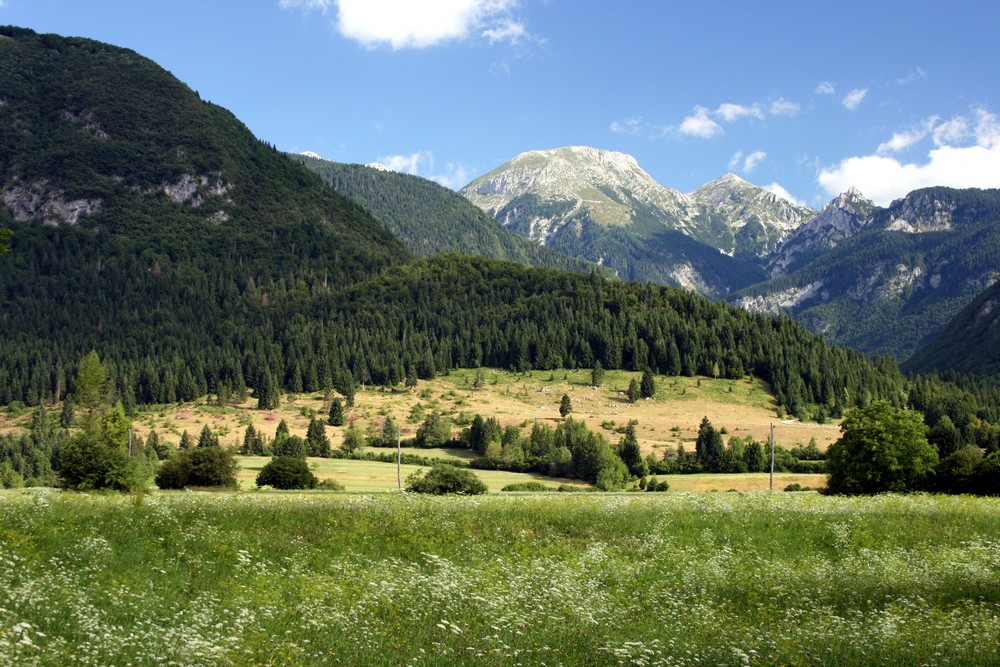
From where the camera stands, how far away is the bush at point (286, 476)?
78938 mm

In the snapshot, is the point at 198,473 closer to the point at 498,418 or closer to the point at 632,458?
the point at 632,458

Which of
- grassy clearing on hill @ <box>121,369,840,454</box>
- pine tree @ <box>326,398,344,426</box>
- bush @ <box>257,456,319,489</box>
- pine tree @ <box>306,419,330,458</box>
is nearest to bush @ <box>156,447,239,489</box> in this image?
bush @ <box>257,456,319,489</box>

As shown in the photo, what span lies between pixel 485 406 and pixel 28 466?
316ft

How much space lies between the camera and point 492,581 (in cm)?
3222

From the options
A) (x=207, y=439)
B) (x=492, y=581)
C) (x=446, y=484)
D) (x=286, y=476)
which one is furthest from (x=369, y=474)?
(x=492, y=581)

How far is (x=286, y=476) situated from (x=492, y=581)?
51379mm

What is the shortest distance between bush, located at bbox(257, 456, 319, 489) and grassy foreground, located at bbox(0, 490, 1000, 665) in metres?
33.7

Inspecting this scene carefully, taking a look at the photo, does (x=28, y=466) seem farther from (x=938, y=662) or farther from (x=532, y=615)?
(x=938, y=662)

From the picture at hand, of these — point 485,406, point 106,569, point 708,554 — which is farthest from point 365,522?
point 485,406

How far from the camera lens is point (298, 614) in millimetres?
27109

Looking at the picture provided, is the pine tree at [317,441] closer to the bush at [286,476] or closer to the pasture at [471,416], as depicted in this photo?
the pasture at [471,416]

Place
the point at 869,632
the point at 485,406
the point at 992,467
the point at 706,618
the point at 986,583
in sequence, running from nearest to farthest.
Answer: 1. the point at 869,632
2. the point at 706,618
3. the point at 986,583
4. the point at 992,467
5. the point at 485,406

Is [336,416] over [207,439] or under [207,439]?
over

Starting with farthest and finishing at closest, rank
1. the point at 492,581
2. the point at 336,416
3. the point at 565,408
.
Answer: the point at 565,408 → the point at 336,416 → the point at 492,581
